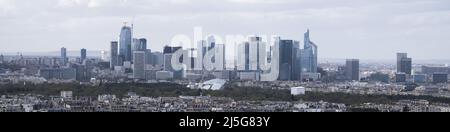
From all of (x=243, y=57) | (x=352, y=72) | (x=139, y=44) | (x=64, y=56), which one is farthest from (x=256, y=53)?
(x=352, y=72)

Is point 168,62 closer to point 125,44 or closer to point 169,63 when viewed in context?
point 169,63

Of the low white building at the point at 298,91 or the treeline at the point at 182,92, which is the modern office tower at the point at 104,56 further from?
the low white building at the point at 298,91

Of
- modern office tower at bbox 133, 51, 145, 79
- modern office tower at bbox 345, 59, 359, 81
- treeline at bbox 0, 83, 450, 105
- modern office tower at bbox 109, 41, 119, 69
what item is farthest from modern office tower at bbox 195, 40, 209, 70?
modern office tower at bbox 345, 59, 359, 81

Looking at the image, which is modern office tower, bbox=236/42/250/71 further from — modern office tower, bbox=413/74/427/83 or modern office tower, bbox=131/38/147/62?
modern office tower, bbox=413/74/427/83
